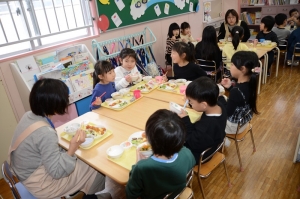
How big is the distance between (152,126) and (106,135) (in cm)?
71

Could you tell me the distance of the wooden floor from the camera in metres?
2.14

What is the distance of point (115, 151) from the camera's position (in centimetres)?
159

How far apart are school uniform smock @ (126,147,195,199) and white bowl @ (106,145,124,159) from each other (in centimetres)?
26

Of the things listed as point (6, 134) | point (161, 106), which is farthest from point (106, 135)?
point (6, 134)

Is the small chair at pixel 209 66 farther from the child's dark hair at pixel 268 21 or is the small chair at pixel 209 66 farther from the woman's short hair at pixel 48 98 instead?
the woman's short hair at pixel 48 98

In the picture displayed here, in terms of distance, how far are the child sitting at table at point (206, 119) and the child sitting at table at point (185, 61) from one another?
1173 mm

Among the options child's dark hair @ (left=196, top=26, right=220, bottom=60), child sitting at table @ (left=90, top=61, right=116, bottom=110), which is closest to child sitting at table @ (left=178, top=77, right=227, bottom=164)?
child sitting at table @ (left=90, top=61, right=116, bottom=110)

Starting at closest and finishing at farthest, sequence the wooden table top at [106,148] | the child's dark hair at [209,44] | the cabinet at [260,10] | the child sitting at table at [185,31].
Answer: the wooden table top at [106,148], the child's dark hair at [209,44], the child sitting at table at [185,31], the cabinet at [260,10]

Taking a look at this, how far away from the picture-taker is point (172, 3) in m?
4.73

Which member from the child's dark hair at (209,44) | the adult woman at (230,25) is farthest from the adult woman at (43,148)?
the adult woman at (230,25)

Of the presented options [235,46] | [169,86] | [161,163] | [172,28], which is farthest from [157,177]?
[172,28]

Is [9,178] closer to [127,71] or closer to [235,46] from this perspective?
[127,71]

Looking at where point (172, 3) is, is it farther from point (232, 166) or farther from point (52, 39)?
point (232, 166)

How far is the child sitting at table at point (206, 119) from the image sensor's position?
5.56 feet
